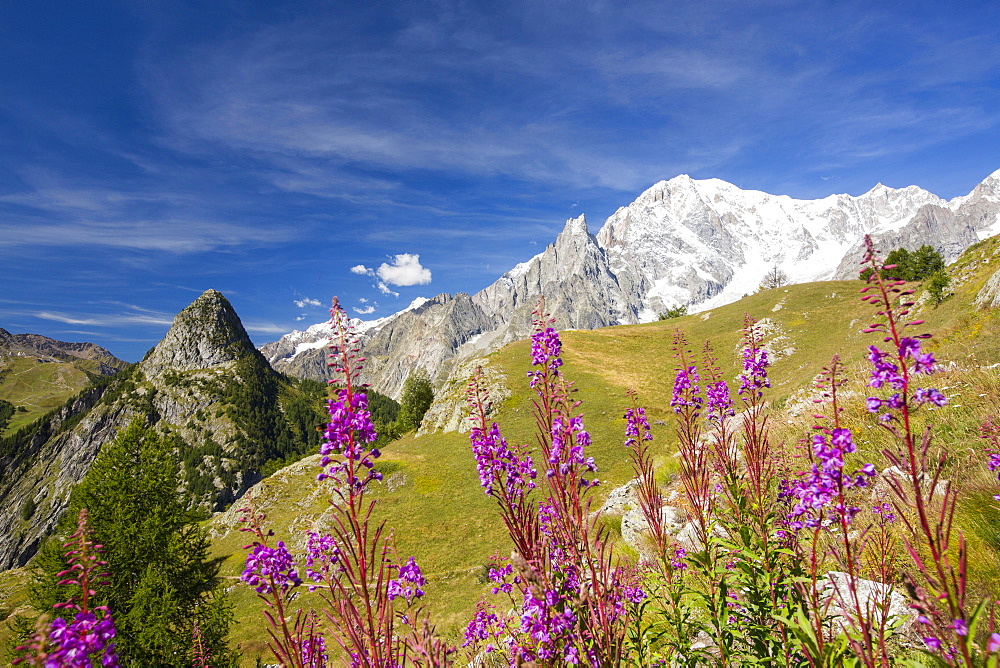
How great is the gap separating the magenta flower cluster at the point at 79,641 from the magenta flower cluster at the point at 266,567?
114 centimetres

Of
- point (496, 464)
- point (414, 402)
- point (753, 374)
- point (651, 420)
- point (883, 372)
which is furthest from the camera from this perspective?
point (414, 402)

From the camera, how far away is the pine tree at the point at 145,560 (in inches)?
617

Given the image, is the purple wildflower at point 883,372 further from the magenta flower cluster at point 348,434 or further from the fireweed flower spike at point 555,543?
the magenta flower cluster at point 348,434

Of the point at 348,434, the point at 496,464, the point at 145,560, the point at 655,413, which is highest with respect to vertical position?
the point at 348,434

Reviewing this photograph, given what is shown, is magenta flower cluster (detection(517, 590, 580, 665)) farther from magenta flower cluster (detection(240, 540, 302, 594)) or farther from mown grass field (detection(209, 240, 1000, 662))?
mown grass field (detection(209, 240, 1000, 662))

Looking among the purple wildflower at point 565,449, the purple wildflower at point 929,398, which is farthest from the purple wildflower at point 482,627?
the purple wildflower at point 929,398

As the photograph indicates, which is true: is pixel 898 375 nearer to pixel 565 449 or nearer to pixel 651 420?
pixel 565 449

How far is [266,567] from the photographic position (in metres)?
4.68

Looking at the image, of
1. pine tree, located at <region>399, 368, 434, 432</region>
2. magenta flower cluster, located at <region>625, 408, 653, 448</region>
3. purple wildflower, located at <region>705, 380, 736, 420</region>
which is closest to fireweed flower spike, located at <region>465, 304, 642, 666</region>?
magenta flower cluster, located at <region>625, 408, 653, 448</region>

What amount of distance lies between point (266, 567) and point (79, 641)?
4.91ft

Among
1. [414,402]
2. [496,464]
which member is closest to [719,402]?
[496,464]

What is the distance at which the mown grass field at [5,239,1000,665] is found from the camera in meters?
9.91

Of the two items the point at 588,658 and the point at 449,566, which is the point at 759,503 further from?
the point at 449,566

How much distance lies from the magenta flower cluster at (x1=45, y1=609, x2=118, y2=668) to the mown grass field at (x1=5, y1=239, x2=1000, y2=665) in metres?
3.08
